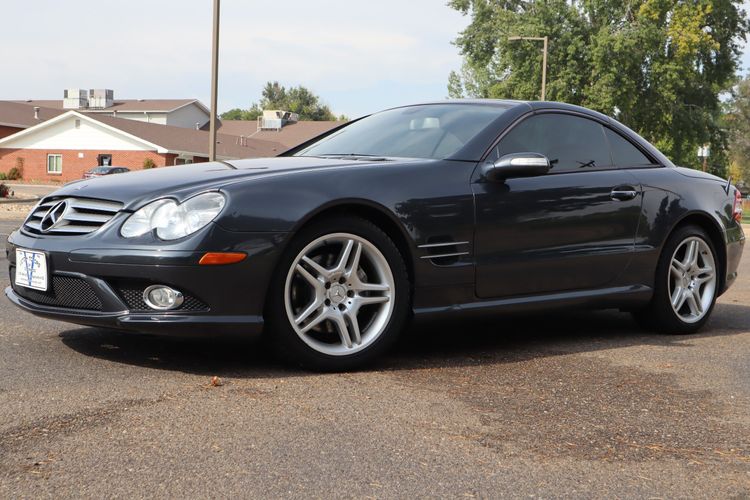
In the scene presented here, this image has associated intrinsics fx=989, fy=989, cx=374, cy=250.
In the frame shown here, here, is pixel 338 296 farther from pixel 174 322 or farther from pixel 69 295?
pixel 69 295

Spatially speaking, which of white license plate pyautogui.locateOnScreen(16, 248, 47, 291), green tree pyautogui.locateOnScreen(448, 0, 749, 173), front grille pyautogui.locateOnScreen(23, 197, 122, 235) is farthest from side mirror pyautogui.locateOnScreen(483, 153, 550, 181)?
green tree pyautogui.locateOnScreen(448, 0, 749, 173)

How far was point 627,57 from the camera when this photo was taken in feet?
134

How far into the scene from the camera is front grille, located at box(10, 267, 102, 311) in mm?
4629

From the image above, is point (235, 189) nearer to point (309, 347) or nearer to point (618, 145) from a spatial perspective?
point (309, 347)

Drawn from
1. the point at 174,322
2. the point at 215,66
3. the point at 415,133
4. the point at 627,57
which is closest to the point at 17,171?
the point at 627,57

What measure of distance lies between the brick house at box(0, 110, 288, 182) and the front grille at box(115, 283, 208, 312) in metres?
55.0

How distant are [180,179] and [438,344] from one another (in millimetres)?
1914

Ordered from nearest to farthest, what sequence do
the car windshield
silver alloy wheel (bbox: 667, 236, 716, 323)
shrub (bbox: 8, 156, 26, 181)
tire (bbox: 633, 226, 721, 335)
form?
the car windshield, tire (bbox: 633, 226, 721, 335), silver alloy wheel (bbox: 667, 236, 716, 323), shrub (bbox: 8, 156, 26, 181)

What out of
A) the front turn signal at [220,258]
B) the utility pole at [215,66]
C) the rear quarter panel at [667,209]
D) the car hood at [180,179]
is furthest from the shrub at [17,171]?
the front turn signal at [220,258]

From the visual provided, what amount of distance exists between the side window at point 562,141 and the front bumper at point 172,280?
1.78 meters

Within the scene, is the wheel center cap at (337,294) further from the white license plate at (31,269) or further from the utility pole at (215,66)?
the utility pole at (215,66)

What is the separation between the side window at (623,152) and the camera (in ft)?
20.9

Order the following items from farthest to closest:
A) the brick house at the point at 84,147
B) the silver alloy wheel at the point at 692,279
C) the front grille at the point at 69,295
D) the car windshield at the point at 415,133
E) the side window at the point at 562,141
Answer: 1. the brick house at the point at 84,147
2. the silver alloy wheel at the point at 692,279
3. the side window at the point at 562,141
4. the car windshield at the point at 415,133
5. the front grille at the point at 69,295

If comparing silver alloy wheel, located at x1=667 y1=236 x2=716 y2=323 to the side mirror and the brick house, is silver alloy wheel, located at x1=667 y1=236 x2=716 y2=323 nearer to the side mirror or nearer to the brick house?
the side mirror
